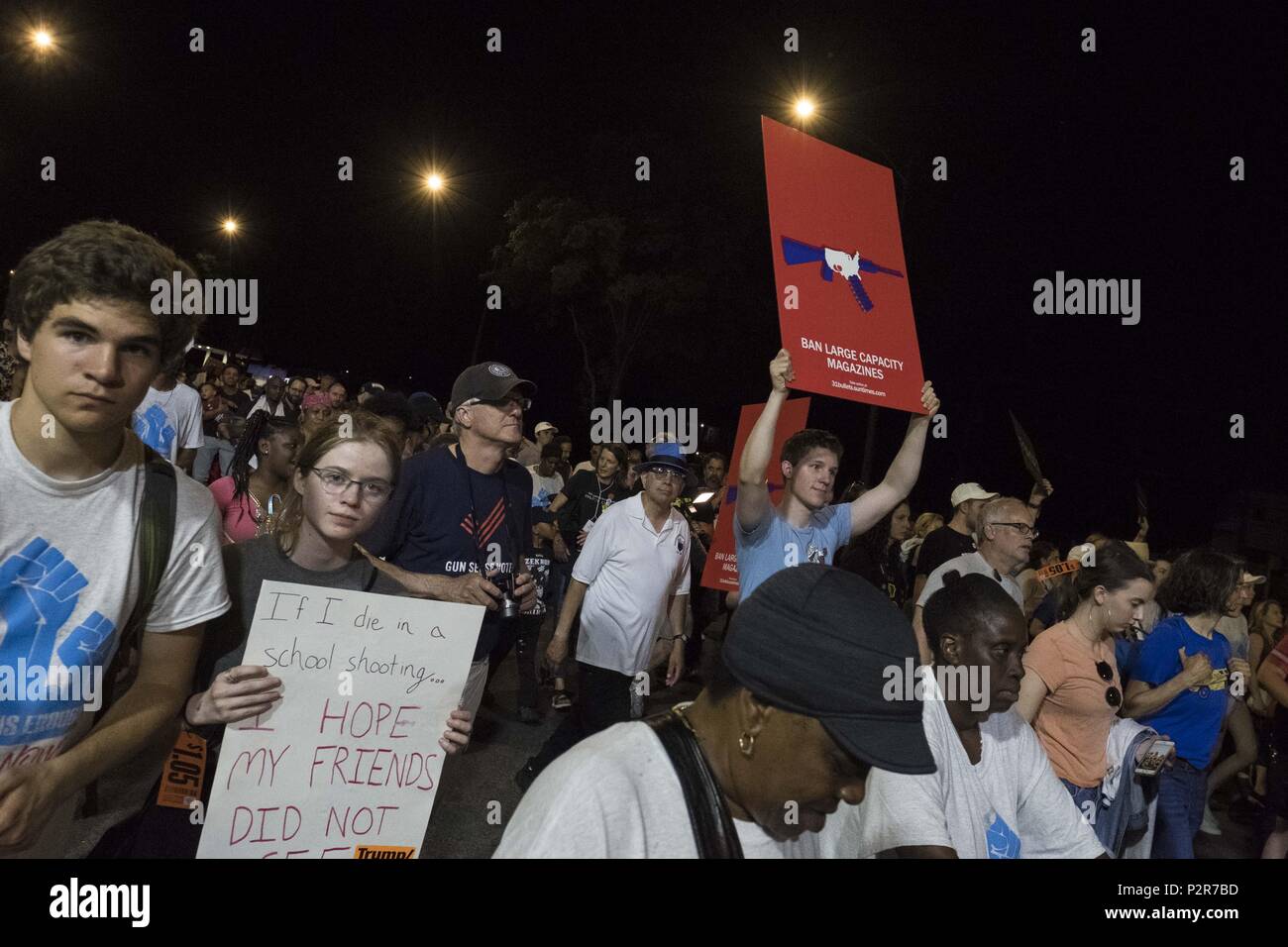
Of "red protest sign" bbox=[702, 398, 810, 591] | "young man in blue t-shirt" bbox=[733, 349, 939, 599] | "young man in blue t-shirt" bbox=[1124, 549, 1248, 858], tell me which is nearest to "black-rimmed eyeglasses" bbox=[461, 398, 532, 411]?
"young man in blue t-shirt" bbox=[733, 349, 939, 599]

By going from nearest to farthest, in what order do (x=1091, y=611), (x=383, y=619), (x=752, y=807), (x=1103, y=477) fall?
(x=752, y=807) → (x=383, y=619) → (x=1091, y=611) → (x=1103, y=477)

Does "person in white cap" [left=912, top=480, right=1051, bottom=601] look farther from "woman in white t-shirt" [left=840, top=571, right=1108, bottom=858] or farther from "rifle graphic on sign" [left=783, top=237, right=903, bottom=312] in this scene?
"woman in white t-shirt" [left=840, top=571, right=1108, bottom=858]

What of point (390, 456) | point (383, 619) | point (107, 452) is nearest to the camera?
point (107, 452)

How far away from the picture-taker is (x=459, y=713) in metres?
2.57

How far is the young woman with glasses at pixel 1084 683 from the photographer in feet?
12.9

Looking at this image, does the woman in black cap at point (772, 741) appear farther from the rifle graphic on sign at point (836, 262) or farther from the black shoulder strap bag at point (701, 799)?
the rifle graphic on sign at point (836, 262)

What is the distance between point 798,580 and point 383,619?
1351 millimetres

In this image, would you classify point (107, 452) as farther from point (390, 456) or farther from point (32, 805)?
point (390, 456)

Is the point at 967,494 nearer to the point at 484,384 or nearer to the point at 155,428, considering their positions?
the point at 484,384

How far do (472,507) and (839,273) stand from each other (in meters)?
A: 1.92

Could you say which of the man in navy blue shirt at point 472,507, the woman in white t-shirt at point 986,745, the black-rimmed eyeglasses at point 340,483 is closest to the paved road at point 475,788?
the man in navy blue shirt at point 472,507

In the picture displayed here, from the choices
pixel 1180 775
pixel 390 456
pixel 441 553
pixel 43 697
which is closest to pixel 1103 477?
pixel 1180 775

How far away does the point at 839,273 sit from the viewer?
4062 millimetres

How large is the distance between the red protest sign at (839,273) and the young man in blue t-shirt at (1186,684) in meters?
1.90
